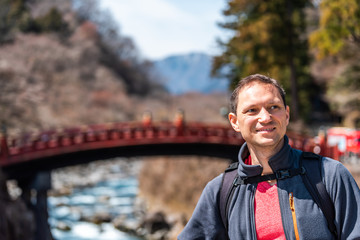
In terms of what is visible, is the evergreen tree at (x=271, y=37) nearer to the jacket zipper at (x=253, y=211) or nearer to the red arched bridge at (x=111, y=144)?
the red arched bridge at (x=111, y=144)

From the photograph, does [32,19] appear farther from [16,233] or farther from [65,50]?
[16,233]

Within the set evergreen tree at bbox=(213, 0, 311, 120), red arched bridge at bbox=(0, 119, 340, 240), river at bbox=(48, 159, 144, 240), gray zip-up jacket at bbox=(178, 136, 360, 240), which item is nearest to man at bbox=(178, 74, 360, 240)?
gray zip-up jacket at bbox=(178, 136, 360, 240)

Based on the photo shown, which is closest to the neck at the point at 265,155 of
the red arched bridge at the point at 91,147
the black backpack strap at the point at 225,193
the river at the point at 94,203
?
the black backpack strap at the point at 225,193

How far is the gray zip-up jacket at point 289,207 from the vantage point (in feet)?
5.30

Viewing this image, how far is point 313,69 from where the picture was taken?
31812 mm

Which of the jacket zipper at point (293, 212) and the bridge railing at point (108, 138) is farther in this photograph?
the bridge railing at point (108, 138)

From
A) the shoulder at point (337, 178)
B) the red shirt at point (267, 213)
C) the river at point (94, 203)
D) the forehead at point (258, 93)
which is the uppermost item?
the forehead at point (258, 93)

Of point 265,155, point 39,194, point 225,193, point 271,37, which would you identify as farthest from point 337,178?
point 271,37

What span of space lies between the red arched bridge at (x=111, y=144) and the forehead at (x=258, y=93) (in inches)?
565

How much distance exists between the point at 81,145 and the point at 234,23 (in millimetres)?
14198

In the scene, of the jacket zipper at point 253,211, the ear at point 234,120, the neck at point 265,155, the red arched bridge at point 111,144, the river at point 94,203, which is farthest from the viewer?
the river at point 94,203

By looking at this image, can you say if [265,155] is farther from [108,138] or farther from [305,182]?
[108,138]

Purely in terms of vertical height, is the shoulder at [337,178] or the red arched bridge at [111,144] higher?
the shoulder at [337,178]

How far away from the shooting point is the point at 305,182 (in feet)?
5.59
